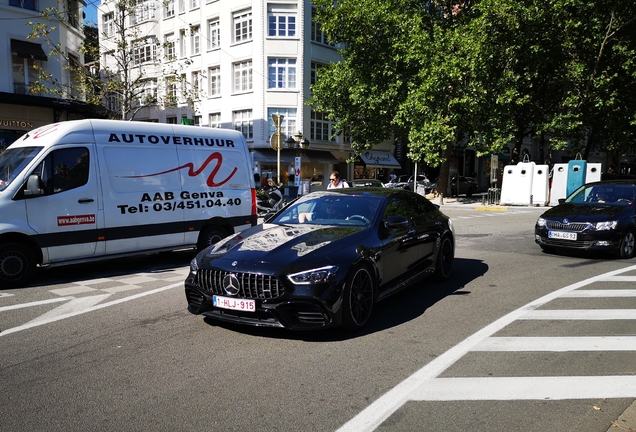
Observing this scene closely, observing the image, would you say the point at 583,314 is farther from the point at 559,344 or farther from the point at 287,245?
the point at 287,245

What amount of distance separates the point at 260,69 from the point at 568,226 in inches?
1070

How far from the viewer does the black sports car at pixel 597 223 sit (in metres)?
9.38

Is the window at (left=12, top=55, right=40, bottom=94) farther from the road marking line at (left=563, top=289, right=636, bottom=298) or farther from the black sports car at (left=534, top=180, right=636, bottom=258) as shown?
the road marking line at (left=563, top=289, right=636, bottom=298)

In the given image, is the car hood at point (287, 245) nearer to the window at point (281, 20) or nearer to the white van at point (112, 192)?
the white van at point (112, 192)

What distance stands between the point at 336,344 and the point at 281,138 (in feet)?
52.2

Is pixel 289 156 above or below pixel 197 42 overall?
below

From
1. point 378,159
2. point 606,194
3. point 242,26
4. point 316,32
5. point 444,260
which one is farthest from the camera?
point 378,159

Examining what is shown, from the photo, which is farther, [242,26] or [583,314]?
Result: [242,26]

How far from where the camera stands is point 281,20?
3347cm

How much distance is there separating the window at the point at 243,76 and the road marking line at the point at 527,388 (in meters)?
32.6

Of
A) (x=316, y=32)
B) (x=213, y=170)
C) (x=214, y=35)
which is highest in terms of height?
(x=214, y=35)

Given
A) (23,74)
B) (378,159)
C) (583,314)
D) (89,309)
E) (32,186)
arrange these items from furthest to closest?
(378,159) < (23,74) < (32,186) < (89,309) < (583,314)

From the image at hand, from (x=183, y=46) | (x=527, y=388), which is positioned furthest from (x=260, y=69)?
(x=527, y=388)

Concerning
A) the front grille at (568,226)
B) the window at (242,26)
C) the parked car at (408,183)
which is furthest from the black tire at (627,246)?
the window at (242,26)
